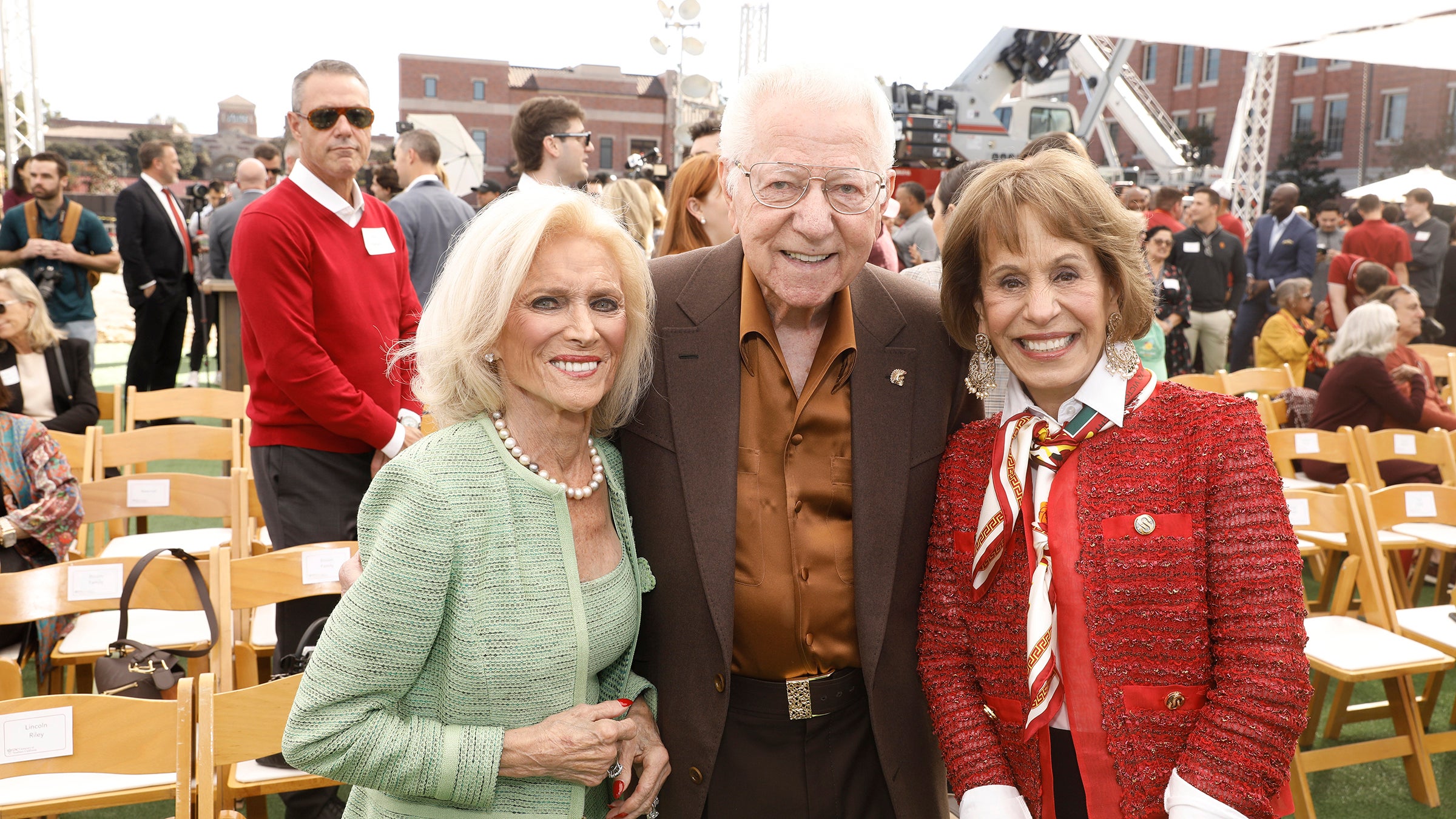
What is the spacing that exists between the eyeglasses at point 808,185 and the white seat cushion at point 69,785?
6.21 ft

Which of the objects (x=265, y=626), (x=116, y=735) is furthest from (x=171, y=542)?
(x=116, y=735)

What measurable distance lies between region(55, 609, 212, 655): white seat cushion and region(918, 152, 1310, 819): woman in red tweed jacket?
8.36 feet

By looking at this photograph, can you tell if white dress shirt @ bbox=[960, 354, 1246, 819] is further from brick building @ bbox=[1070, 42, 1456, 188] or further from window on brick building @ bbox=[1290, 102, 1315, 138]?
window on brick building @ bbox=[1290, 102, 1315, 138]

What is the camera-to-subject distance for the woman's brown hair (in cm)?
398

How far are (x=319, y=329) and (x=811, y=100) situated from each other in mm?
2065

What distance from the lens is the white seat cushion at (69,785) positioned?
2.35 metres

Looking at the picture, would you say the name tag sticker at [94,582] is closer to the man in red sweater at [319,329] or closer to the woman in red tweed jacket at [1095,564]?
the man in red sweater at [319,329]

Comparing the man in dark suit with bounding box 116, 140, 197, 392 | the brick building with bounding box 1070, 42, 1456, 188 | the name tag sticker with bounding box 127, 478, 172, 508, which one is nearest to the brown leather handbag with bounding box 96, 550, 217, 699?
the name tag sticker with bounding box 127, 478, 172, 508

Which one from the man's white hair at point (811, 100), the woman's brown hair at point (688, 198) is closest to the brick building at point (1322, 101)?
the woman's brown hair at point (688, 198)

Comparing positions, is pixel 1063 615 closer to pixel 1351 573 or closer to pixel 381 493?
pixel 381 493

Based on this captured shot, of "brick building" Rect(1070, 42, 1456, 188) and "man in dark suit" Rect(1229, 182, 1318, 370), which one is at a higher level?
"brick building" Rect(1070, 42, 1456, 188)

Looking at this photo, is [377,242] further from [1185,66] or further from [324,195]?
[1185,66]

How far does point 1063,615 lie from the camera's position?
1475 mm

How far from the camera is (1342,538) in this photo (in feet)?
14.6
